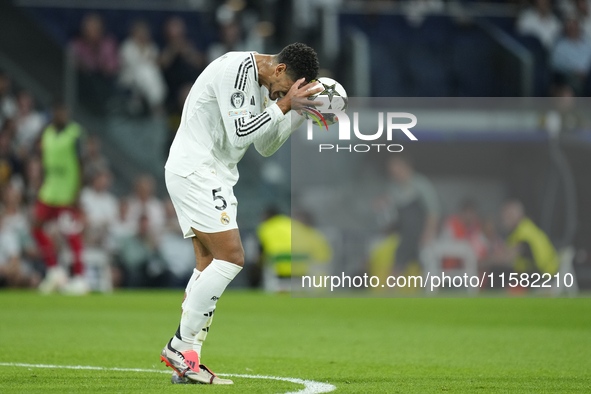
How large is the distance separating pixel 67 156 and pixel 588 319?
7935 millimetres

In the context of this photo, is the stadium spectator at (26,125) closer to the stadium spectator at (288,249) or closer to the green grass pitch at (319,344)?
the green grass pitch at (319,344)

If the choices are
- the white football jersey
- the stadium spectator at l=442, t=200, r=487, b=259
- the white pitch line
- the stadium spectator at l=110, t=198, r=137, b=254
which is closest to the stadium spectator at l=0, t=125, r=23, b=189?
the stadium spectator at l=110, t=198, r=137, b=254

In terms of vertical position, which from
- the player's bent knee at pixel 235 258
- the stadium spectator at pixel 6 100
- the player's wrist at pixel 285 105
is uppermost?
the stadium spectator at pixel 6 100

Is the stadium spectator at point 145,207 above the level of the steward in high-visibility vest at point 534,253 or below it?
above

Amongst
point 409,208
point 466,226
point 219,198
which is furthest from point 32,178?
point 219,198

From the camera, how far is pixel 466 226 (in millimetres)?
16219

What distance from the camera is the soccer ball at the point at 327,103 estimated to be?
5.34m

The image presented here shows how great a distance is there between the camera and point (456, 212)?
53.4ft

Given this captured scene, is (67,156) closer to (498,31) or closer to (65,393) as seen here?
(65,393)

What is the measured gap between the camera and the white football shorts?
208 inches

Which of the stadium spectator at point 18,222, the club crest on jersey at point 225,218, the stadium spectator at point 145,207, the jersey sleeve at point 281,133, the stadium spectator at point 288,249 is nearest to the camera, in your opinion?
the club crest on jersey at point 225,218

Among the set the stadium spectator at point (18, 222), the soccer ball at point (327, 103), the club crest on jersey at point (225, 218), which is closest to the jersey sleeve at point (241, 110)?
the soccer ball at point (327, 103)

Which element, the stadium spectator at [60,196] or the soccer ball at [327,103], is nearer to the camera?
the soccer ball at [327,103]

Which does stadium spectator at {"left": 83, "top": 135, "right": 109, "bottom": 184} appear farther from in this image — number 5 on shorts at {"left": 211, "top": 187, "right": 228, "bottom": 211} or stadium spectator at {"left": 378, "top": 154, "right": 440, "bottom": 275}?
number 5 on shorts at {"left": 211, "top": 187, "right": 228, "bottom": 211}
